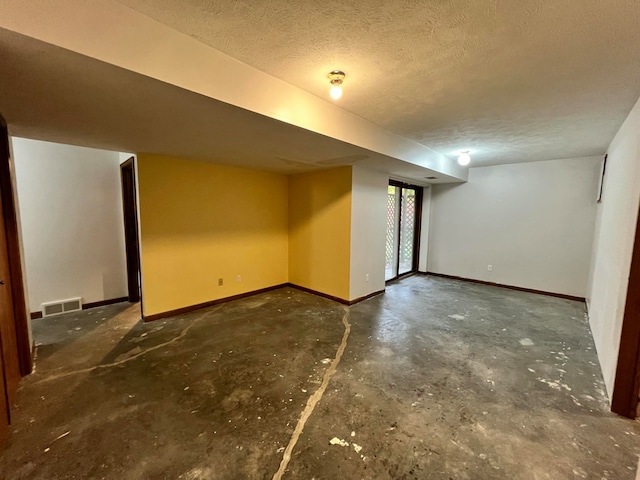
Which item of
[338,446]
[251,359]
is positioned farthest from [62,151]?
[338,446]

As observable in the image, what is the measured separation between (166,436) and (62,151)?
12.9 feet

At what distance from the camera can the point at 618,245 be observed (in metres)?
2.25

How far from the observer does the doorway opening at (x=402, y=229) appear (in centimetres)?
544

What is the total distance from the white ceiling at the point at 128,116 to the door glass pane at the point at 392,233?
1.96 metres

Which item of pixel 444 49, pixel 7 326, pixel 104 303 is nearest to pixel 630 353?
pixel 444 49

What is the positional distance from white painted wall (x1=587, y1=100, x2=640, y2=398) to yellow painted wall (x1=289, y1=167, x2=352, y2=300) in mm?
2710

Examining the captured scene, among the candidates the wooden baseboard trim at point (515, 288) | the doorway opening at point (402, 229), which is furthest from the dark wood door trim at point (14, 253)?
the wooden baseboard trim at point (515, 288)

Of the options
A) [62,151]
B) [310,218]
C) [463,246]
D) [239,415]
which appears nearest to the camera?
[239,415]

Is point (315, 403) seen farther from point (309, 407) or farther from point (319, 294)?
point (319, 294)

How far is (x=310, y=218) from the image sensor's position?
4.61 m

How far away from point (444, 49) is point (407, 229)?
4.75m

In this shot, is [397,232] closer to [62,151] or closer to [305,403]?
[305,403]

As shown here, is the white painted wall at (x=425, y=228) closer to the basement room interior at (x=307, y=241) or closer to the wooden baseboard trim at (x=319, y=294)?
the basement room interior at (x=307, y=241)

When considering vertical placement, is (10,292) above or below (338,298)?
above
